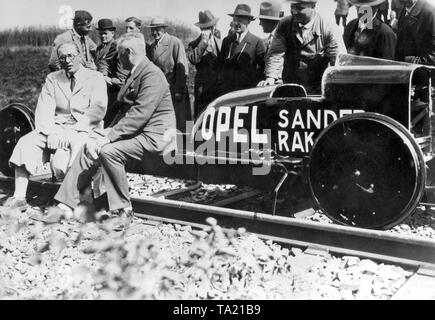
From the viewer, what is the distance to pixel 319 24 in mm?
5273

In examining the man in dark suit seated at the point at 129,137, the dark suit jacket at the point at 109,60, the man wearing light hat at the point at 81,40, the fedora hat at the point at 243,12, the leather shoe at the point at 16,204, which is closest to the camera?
the man in dark suit seated at the point at 129,137

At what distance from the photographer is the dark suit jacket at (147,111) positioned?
4770 mm

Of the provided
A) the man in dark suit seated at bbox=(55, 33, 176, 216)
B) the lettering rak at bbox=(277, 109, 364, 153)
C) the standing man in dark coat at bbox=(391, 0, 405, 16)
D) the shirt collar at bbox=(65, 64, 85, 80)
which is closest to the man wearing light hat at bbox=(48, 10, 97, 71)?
the shirt collar at bbox=(65, 64, 85, 80)

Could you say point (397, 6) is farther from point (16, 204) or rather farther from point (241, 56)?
point (16, 204)

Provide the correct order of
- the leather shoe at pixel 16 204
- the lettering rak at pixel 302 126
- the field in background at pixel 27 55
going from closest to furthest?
the lettering rak at pixel 302 126, the leather shoe at pixel 16 204, the field in background at pixel 27 55

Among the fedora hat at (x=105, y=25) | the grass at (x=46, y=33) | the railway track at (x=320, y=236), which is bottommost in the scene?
the railway track at (x=320, y=236)

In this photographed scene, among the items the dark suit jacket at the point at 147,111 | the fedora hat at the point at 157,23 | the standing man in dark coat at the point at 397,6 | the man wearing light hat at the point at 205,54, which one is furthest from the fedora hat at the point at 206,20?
the standing man in dark coat at the point at 397,6

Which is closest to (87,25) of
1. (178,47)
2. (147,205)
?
(178,47)

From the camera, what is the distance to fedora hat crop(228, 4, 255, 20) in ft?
19.6

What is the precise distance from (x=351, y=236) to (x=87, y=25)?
3785 millimetres

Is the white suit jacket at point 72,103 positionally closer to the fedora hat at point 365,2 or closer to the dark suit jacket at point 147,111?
the dark suit jacket at point 147,111

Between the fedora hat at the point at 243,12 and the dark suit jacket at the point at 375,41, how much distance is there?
1197 millimetres

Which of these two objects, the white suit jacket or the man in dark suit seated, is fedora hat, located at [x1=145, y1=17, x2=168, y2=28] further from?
the man in dark suit seated

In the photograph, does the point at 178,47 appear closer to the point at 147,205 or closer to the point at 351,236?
the point at 147,205
